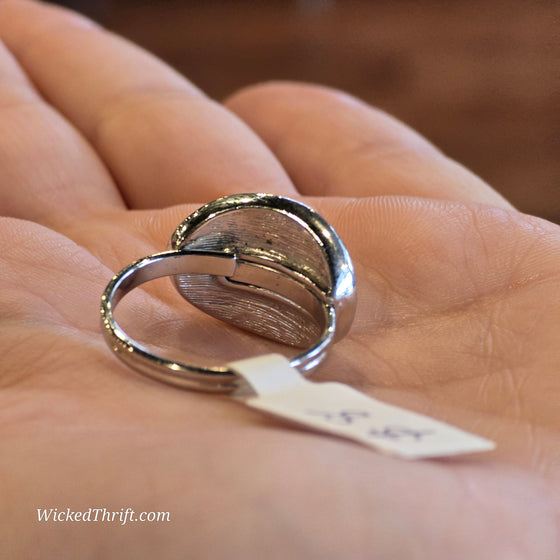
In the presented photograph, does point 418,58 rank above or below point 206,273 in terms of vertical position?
below

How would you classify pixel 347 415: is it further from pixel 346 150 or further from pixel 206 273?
pixel 346 150

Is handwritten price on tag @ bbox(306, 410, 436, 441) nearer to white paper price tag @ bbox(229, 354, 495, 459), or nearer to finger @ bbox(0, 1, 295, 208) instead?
white paper price tag @ bbox(229, 354, 495, 459)

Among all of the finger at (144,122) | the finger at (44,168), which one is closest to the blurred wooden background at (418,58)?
the finger at (144,122)

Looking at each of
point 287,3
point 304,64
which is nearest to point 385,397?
point 304,64

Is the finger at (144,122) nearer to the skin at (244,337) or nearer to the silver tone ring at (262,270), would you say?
the skin at (244,337)

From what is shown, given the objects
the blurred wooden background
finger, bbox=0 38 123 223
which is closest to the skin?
finger, bbox=0 38 123 223

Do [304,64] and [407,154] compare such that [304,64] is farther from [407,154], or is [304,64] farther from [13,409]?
[13,409]

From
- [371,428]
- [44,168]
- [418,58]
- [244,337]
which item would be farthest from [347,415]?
[418,58]
